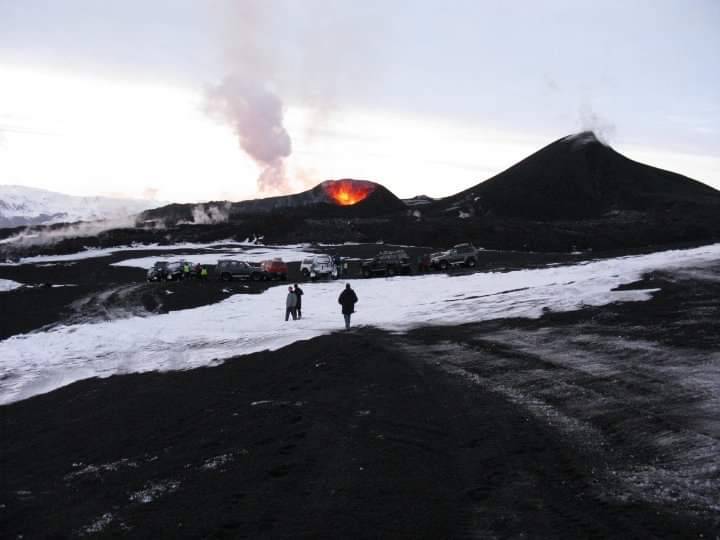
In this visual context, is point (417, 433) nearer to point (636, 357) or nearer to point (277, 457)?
point (277, 457)

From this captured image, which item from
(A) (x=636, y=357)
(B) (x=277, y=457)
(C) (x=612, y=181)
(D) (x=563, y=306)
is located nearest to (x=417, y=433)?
(B) (x=277, y=457)

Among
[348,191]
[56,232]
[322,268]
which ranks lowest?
[322,268]

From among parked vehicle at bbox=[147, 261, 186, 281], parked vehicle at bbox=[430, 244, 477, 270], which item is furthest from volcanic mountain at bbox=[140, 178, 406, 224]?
parked vehicle at bbox=[430, 244, 477, 270]

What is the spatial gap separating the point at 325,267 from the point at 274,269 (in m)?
3.90

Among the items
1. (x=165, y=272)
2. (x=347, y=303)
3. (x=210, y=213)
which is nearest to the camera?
(x=347, y=303)

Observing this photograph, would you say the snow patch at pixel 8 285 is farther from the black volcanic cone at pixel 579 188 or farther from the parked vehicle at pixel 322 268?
the black volcanic cone at pixel 579 188

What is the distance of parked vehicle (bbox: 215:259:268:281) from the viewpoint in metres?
48.4

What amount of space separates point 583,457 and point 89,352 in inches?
771

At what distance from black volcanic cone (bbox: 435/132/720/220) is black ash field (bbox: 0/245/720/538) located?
127540 millimetres

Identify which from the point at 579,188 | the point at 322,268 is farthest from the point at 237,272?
the point at 579,188

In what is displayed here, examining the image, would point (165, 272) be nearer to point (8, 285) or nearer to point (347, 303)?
point (8, 285)

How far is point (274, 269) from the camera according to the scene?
49.1 meters

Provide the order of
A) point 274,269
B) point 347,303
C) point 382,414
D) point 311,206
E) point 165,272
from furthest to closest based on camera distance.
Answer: point 311,206 < point 165,272 < point 274,269 < point 347,303 < point 382,414

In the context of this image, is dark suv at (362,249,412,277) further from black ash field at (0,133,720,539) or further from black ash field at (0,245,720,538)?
black ash field at (0,245,720,538)
